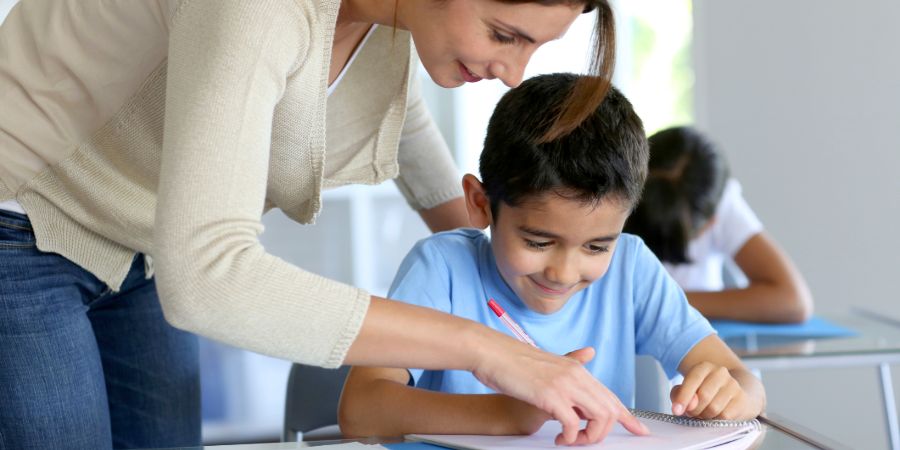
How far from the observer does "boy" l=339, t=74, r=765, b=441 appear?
1090 mm

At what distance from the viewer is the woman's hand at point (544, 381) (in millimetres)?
850

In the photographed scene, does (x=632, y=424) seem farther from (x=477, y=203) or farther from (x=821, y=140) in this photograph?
(x=821, y=140)

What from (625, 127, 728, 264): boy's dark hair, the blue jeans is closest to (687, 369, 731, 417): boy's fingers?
the blue jeans

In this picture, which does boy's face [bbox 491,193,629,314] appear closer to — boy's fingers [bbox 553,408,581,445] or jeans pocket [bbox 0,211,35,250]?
boy's fingers [bbox 553,408,581,445]

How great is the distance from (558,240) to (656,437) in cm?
28

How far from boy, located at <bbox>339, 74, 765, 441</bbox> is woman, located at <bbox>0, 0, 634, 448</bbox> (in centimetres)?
7

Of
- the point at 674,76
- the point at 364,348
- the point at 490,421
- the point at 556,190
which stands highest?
the point at 674,76

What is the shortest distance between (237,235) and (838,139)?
294 cm

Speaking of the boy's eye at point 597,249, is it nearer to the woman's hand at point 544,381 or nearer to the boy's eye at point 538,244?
the boy's eye at point 538,244

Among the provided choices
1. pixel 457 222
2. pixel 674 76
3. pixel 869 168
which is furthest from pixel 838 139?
pixel 457 222

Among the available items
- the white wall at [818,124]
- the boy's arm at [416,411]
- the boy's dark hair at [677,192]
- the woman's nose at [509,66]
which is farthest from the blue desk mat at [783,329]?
the white wall at [818,124]

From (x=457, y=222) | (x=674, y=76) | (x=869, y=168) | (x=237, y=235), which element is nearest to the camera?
(x=237, y=235)

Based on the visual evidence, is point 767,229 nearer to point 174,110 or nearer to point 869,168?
point 869,168

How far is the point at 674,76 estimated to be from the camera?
3.81 meters
